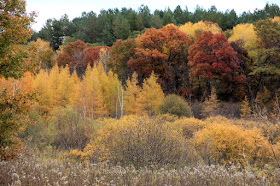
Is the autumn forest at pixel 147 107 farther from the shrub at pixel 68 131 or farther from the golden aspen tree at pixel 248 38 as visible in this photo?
the golden aspen tree at pixel 248 38

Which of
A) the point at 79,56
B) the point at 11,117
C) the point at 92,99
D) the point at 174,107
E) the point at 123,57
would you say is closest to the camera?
the point at 11,117

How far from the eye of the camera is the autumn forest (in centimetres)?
554

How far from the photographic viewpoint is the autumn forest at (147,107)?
18.2 feet

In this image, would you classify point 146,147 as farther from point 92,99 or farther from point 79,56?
point 79,56

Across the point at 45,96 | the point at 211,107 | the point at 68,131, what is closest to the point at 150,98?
the point at 211,107

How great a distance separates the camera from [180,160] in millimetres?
7688

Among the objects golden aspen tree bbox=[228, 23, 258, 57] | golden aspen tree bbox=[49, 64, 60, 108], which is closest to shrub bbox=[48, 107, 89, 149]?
golden aspen tree bbox=[49, 64, 60, 108]

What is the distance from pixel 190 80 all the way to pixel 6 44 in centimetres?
2986

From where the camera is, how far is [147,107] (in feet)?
96.2

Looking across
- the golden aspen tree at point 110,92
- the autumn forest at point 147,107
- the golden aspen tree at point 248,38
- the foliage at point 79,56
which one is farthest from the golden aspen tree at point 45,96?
the golden aspen tree at point 248,38

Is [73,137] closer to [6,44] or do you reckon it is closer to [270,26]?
[6,44]

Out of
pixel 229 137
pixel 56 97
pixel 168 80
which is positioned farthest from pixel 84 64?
pixel 229 137

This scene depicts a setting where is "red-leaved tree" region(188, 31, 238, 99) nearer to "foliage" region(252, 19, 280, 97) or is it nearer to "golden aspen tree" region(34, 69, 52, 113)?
"foliage" region(252, 19, 280, 97)

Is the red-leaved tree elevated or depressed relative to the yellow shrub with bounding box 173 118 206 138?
elevated
